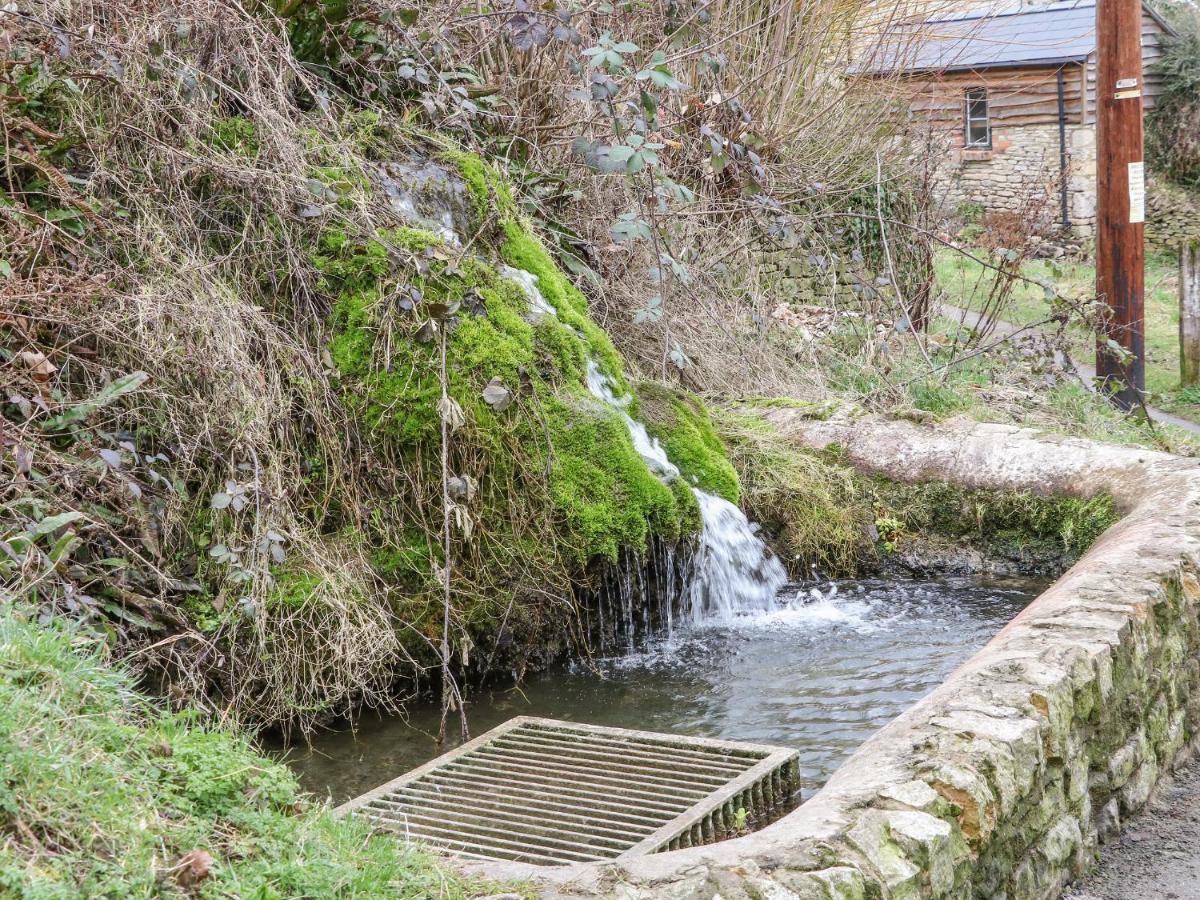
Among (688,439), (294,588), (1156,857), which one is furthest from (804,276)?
(1156,857)

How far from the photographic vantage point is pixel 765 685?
496cm

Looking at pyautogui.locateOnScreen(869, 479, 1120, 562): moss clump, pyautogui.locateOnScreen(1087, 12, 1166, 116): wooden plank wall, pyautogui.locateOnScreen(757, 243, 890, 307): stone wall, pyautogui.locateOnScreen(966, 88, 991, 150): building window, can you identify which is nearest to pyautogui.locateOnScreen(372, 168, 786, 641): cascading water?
pyautogui.locateOnScreen(869, 479, 1120, 562): moss clump

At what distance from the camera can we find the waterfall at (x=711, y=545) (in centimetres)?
579

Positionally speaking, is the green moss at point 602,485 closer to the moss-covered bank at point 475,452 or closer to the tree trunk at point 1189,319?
the moss-covered bank at point 475,452

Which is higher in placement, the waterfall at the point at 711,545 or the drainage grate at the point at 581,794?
the waterfall at the point at 711,545

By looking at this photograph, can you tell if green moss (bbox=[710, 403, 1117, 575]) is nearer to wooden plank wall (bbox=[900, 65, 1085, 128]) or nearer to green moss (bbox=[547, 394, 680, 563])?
green moss (bbox=[547, 394, 680, 563])

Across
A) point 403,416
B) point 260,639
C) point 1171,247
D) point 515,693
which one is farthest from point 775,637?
point 1171,247

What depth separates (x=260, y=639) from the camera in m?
4.29

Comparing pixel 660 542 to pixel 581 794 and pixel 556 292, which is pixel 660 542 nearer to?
pixel 556 292

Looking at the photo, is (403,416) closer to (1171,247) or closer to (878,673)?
(878,673)

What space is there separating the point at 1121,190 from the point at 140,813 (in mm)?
9096

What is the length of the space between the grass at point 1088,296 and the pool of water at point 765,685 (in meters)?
3.23

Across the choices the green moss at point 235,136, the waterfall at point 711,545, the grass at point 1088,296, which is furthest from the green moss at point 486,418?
the grass at point 1088,296

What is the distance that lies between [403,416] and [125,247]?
4.39ft
